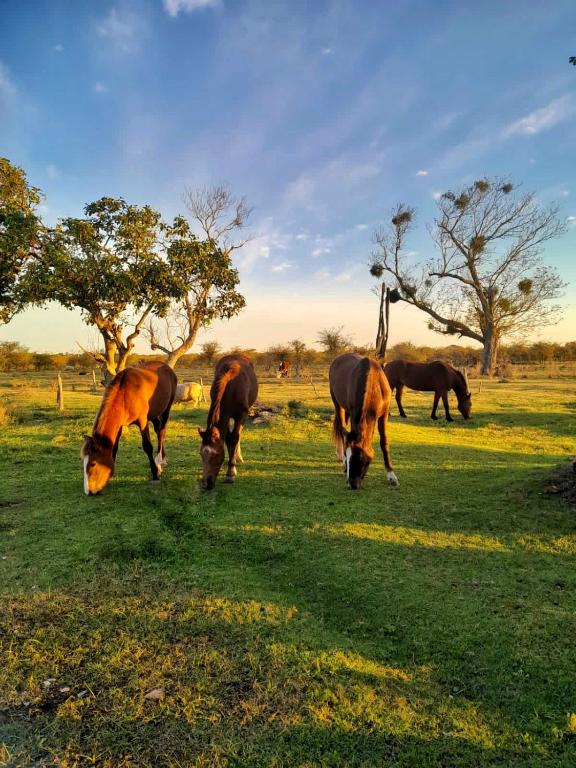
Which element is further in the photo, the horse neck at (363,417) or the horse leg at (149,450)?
the horse leg at (149,450)

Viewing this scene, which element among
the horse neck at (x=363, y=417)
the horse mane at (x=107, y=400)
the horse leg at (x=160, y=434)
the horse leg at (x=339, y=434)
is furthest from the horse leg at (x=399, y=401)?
the horse mane at (x=107, y=400)

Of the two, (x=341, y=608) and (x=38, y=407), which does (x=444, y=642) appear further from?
(x=38, y=407)

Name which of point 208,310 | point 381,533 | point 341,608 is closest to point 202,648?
point 341,608

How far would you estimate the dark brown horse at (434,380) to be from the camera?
1301 centimetres

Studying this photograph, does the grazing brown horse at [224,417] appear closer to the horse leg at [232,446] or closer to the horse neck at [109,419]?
the horse leg at [232,446]

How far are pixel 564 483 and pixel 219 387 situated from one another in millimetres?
5180

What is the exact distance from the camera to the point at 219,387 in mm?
6688

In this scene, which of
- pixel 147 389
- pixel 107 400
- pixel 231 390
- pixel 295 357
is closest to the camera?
pixel 107 400

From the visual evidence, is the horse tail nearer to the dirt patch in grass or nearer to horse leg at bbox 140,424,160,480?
the dirt patch in grass

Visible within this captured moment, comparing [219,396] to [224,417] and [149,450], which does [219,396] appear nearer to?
[224,417]

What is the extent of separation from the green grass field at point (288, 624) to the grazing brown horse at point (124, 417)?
42 centimetres

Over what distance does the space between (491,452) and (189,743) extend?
8.15 metres

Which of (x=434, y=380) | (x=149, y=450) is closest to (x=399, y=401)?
(x=434, y=380)

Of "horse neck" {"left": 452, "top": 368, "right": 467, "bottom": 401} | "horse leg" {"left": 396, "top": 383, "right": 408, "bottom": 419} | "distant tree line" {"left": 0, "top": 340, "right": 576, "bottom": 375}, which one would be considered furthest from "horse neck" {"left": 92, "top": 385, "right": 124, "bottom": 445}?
"distant tree line" {"left": 0, "top": 340, "right": 576, "bottom": 375}
